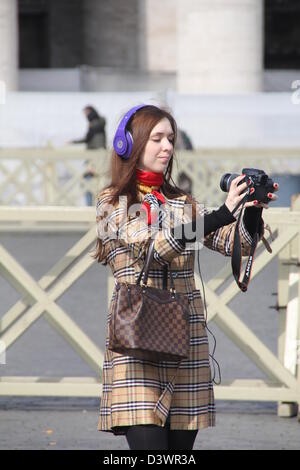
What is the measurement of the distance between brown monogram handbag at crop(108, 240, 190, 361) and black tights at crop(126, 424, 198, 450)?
0.23 m

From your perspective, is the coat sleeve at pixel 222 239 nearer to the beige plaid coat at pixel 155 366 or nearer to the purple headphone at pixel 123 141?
the beige plaid coat at pixel 155 366

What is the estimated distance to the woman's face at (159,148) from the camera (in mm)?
3637

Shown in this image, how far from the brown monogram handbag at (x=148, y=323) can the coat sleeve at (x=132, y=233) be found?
0.04 meters

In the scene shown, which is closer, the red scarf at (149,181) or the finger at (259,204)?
the finger at (259,204)

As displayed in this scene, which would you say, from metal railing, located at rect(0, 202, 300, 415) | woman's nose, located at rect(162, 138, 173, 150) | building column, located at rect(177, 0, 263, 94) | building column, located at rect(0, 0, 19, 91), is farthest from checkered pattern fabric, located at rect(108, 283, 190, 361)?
building column, located at rect(0, 0, 19, 91)

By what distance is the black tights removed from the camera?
3.54 m

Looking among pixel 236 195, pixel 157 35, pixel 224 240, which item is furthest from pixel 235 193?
pixel 157 35

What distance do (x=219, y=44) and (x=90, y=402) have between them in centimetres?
1576

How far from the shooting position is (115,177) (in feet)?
12.2

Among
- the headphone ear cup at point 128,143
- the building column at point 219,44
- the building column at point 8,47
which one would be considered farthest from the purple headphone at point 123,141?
the building column at point 8,47

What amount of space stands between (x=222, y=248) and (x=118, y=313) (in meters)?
0.45
